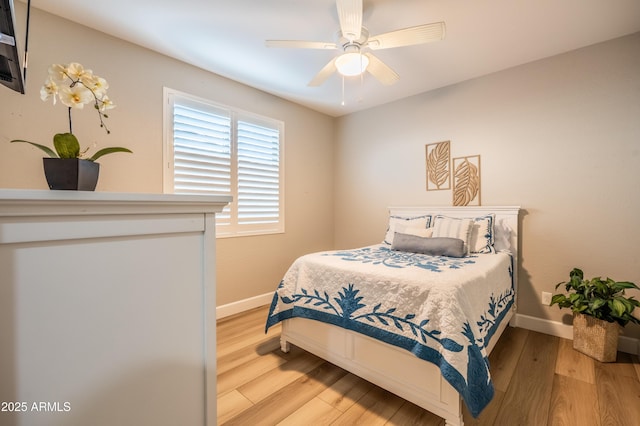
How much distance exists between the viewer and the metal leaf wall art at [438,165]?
10.2 feet

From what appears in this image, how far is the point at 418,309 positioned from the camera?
59.2 inches

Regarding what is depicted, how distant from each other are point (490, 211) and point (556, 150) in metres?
0.76

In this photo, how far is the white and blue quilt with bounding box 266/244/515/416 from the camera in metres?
1.33

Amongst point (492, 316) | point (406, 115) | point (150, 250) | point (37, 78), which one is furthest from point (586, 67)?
point (37, 78)

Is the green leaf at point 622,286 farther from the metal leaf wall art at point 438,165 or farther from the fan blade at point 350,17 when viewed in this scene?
the fan blade at point 350,17

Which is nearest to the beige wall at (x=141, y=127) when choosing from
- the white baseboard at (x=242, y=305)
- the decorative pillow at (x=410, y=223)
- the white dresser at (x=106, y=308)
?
the white baseboard at (x=242, y=305)

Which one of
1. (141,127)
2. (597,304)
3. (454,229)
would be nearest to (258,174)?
(141,127)

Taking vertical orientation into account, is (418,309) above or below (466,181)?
below

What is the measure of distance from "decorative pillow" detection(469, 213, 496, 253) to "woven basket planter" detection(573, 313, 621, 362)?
80 cm

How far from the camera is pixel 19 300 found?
516 mm

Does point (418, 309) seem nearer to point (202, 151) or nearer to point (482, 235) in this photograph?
point (482, 235)

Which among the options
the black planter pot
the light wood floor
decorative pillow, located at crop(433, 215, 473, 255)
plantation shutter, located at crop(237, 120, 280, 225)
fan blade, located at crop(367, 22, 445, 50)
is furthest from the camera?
plantation shutter, located at crop(237, 120, 280, 225)

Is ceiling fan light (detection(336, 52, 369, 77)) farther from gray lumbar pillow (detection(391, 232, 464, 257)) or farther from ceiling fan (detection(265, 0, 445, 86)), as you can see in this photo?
gray lumbar pillow (detection(391, 232, 464, 257))

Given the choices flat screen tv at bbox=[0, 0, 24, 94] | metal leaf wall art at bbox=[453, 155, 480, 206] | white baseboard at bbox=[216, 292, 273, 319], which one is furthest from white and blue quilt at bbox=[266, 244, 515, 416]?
flat screen tv at bbox=[0, 0, 24, 94]
